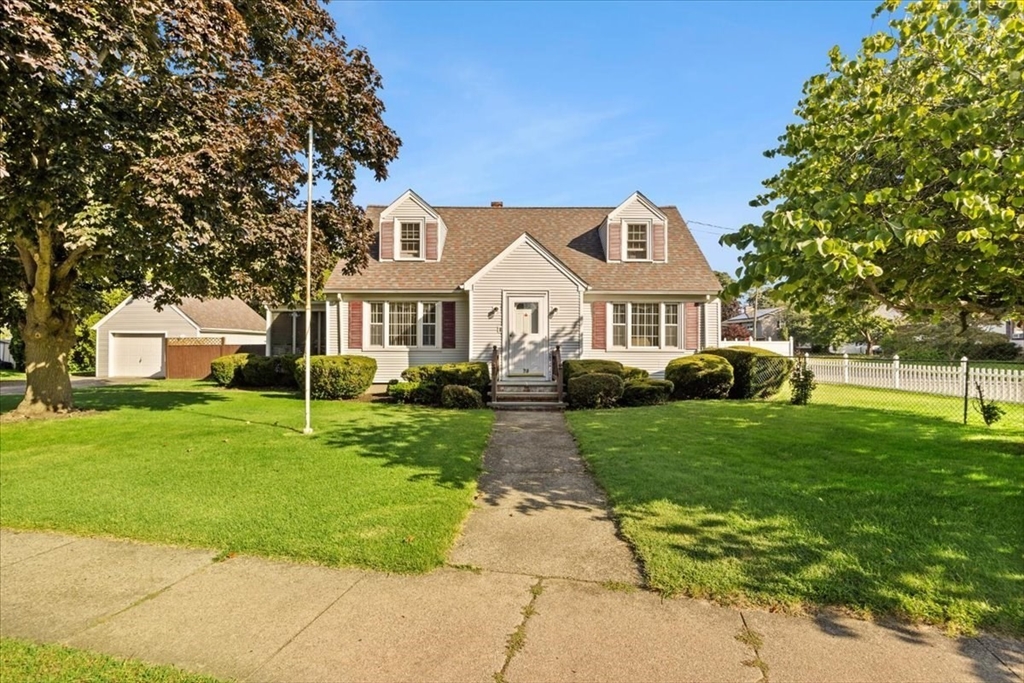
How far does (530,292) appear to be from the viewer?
1623 cm

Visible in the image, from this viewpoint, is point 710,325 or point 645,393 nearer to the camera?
point 645,393

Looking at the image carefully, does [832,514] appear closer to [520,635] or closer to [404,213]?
[520,635]

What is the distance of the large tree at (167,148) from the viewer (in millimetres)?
6320

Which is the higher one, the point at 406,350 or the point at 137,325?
the point at 137,325

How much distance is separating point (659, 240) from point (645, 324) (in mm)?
3115

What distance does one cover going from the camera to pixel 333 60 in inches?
456

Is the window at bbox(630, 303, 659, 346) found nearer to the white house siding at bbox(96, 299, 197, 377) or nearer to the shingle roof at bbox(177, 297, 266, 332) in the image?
the shingle roof at bbox(177, 297, 266, 332)

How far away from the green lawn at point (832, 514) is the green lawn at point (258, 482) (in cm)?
201

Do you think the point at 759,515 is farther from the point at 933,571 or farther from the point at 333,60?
the point at 333,60

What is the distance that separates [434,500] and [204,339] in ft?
77.4

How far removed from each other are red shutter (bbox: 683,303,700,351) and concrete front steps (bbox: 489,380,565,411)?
512 centimetres

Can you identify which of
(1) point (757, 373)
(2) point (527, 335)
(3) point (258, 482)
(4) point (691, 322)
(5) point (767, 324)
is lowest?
(3) point (258, 482)

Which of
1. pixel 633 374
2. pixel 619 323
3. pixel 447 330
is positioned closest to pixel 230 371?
pixel 447 330

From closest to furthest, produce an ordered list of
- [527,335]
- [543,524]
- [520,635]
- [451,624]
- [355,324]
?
[520,635] < [451,624] < [543,524] < [527,335] < [355,324]
